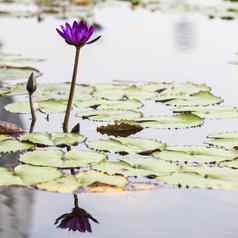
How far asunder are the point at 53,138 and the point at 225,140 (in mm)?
471

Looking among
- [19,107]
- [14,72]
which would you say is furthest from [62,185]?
[14,72]

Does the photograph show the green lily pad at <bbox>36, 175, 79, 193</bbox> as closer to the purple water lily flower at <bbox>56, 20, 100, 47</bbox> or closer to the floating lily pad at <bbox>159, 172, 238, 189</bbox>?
the floating lily pad at <bbox>159, 172, 238, 189</bbox>

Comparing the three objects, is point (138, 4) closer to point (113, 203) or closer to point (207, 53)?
point (207, 53)

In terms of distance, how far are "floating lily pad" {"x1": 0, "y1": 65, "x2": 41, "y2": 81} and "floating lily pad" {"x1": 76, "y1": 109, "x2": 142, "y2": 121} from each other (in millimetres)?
672

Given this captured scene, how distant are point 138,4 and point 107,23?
5.36ft

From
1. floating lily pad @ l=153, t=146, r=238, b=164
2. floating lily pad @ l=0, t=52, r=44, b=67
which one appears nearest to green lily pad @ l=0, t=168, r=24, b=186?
floating lily pad @ l=153, t=146, r=238, b=164

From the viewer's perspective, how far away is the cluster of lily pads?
1602 mm

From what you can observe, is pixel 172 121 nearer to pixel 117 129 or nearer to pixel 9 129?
pixel 117 129

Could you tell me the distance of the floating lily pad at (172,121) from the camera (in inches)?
82.9

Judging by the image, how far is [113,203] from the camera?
1500mm

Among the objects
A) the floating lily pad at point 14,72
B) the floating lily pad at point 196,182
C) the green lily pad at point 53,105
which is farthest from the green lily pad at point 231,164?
the floating lily pad at point 14,72

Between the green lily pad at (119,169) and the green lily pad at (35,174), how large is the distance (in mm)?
104

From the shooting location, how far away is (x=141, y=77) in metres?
2.96

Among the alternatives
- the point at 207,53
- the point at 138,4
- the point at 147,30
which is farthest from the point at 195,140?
the point at 138,4
